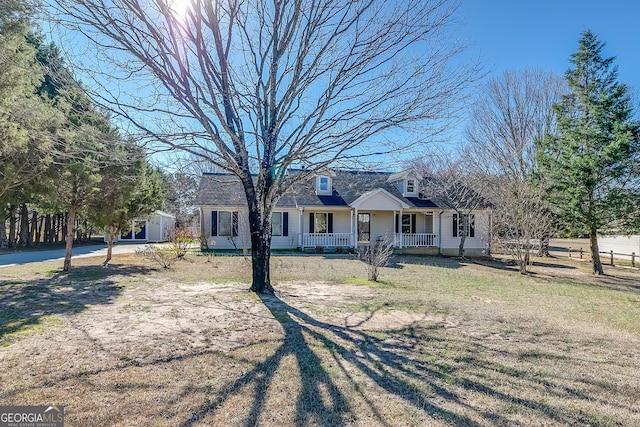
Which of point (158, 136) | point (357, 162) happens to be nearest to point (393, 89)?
point (357, 162)

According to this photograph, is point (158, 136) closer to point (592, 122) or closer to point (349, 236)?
point (349, 236)

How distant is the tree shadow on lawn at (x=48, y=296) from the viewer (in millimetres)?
5290

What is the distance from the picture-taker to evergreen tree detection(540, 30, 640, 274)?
13.3 meters

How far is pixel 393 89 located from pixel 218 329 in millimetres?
5677

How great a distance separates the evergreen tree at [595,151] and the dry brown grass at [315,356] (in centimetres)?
674

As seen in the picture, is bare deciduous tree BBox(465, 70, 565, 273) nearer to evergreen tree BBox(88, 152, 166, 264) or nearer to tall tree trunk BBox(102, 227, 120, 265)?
evergreen tree BBox(88, 152, 166, 264)

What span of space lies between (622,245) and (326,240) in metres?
20.1

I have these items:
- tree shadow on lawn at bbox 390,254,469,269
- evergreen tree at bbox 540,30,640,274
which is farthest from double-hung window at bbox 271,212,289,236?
evergreen tree at bbox 540,30,640,274

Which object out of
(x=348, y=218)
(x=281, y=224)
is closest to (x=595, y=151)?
(x=348, y=218)

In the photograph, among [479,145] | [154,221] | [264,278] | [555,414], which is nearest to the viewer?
[555,414]

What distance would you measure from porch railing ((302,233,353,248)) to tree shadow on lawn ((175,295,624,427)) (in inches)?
562

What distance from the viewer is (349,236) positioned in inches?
787

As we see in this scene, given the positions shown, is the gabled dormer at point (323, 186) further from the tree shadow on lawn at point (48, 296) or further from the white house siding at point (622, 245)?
the white house siding at point (622, 245)

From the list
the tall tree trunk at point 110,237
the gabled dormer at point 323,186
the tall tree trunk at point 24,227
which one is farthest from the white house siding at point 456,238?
Result: the tall tree trunk at point 24,227
